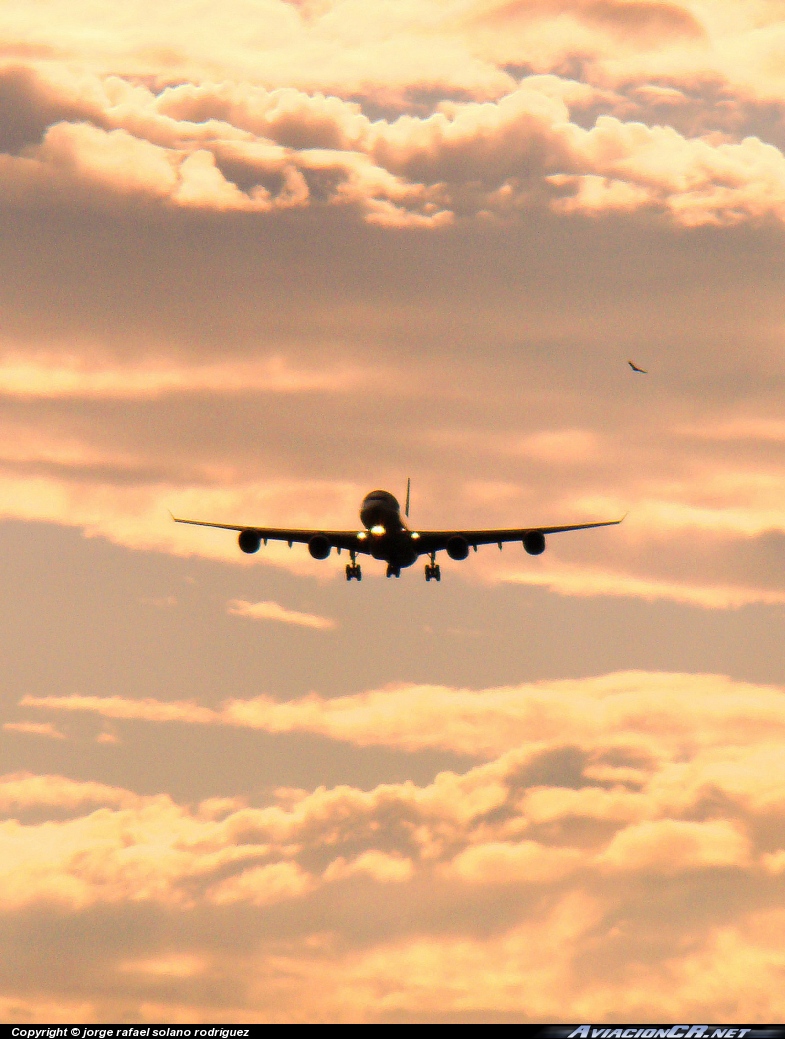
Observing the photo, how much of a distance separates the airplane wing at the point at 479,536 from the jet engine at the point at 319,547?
6943mm

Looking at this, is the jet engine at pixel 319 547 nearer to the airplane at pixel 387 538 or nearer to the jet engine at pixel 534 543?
the airplane at pixel 387 538

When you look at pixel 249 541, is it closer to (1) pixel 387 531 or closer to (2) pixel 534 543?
(1) pixel 387 531

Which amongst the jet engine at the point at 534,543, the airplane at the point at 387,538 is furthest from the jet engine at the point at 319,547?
the jet engine at the point at 534,543

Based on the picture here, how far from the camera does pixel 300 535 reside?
4063 inches

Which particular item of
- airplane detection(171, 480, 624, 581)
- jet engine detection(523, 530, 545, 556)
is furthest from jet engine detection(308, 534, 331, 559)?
jet engine detection(523, 530, 545, 556)

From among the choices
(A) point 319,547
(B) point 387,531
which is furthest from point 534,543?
(A) point 319,547

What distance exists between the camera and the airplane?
98.5 m

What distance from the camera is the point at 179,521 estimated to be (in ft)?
326

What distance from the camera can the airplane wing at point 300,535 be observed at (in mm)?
100625
